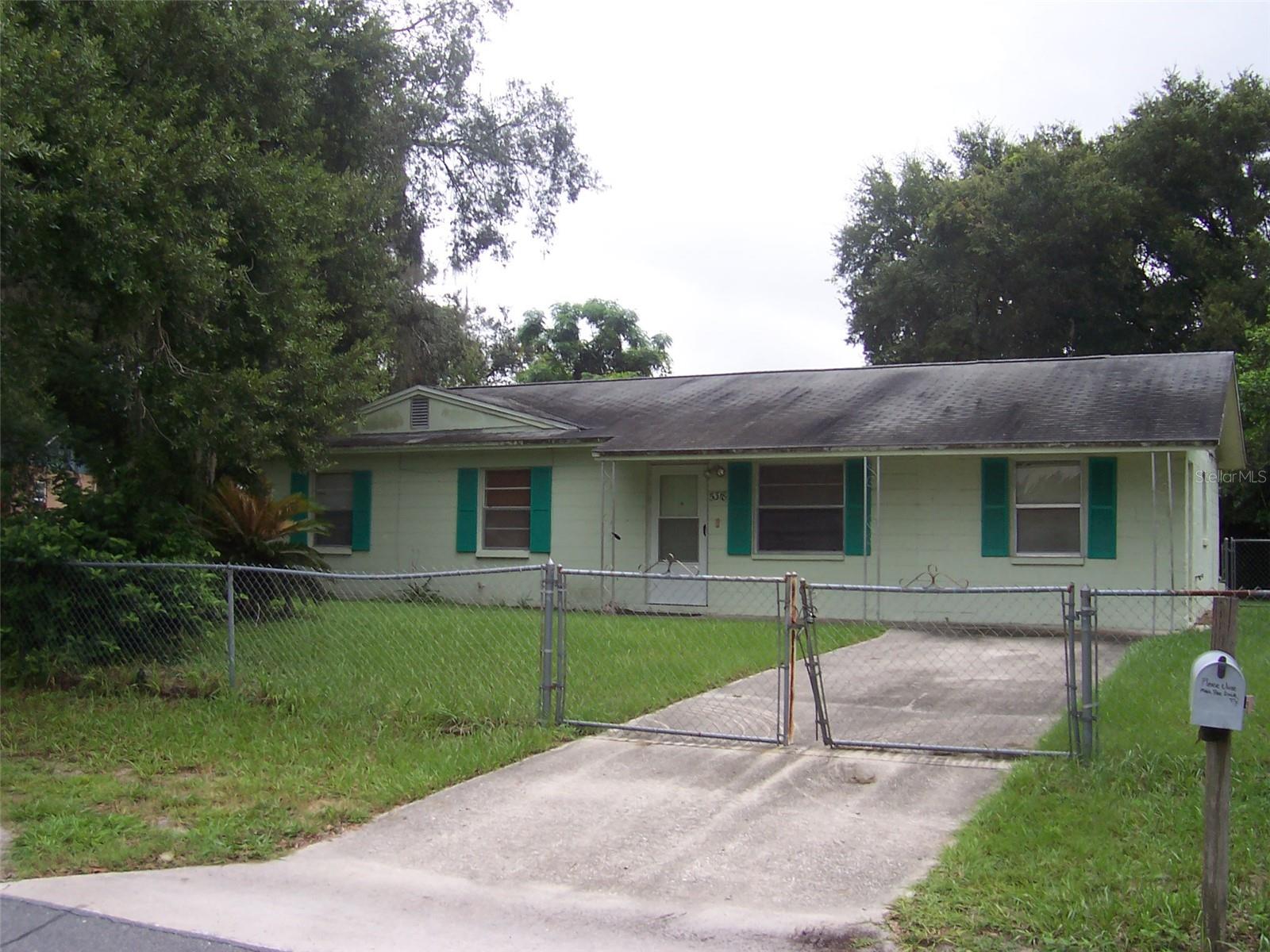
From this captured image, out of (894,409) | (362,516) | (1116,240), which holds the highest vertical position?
(1116,240)

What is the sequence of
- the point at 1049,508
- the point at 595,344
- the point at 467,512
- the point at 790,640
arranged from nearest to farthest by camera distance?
the point at 790,640 → the point at 1049,508 → the point at 467,512 → the point at 595,344

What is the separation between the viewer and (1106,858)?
499 cm

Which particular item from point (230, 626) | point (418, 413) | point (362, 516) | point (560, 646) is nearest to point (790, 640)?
point (560, 646)

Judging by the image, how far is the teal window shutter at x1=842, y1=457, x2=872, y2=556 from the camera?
1462 cm

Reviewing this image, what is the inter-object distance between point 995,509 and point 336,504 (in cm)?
986

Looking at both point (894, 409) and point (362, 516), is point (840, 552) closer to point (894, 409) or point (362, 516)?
point (894, 409)

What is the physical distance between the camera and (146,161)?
870 cm

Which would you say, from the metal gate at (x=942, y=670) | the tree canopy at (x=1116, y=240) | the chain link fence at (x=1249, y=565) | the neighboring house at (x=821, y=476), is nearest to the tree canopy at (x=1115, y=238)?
the tree canopy at (x=1116, y=240)

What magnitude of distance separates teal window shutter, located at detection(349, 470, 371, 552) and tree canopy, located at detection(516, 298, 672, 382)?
2447cm

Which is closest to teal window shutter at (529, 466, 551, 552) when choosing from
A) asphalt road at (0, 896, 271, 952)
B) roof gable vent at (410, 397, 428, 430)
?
roof gable vent at (410, 397, 428, 430)

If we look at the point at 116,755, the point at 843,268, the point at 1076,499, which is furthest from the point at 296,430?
the point at 843,268

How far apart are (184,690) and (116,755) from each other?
1439 mm

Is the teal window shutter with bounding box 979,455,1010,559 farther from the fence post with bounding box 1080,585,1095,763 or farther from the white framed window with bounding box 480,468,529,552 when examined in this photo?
the fence post with bounding box 1080,585,1095,763

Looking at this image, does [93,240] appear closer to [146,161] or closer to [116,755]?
[146,161]
